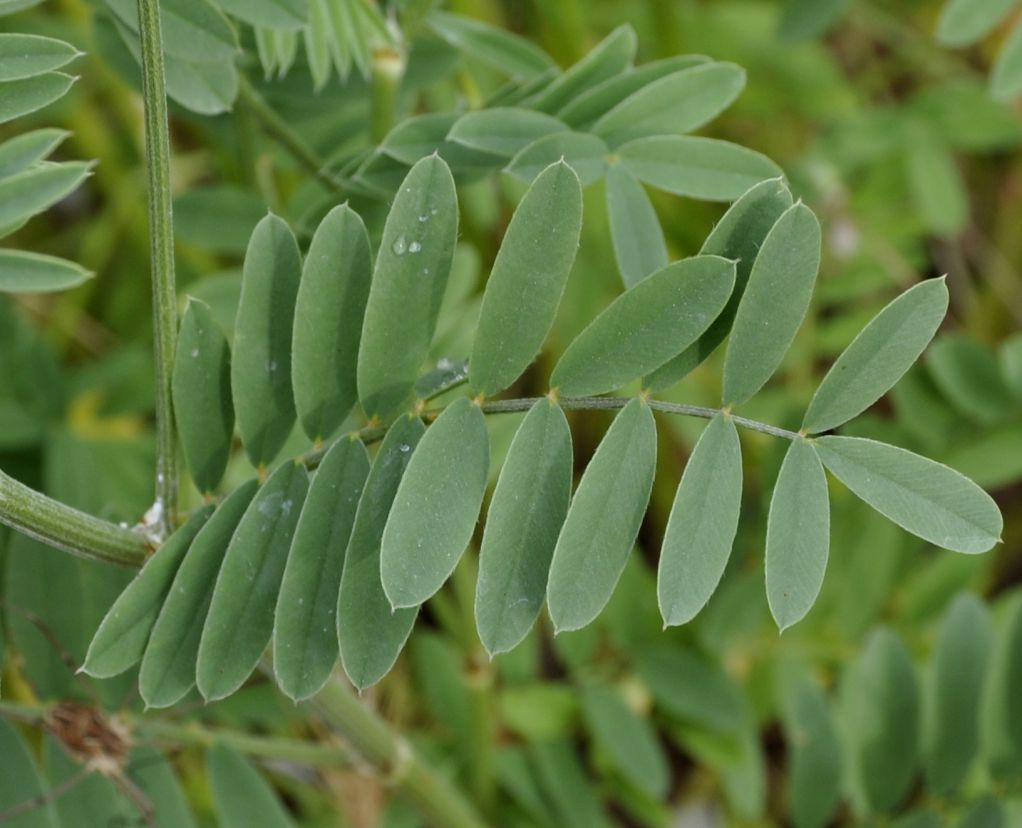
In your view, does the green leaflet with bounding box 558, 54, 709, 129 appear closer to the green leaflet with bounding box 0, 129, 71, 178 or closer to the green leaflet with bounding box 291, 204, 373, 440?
the green leaflet with bounding box 291, 204, 373, 440

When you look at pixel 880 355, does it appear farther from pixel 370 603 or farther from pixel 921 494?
pixel 370 603

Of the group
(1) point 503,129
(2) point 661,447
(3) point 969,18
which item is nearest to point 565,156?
(1) point 503,129

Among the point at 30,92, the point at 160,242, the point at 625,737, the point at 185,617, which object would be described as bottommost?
the point at 625,737

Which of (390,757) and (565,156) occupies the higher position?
(565,156)

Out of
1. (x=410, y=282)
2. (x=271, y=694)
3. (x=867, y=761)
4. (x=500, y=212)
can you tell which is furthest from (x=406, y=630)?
(x=500, y=212)

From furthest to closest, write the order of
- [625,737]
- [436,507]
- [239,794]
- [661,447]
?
[661,447], [625,737], [239,794], [436,507]

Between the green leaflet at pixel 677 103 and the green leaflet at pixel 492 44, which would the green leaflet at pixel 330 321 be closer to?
the green leaflet at pixel 677 103

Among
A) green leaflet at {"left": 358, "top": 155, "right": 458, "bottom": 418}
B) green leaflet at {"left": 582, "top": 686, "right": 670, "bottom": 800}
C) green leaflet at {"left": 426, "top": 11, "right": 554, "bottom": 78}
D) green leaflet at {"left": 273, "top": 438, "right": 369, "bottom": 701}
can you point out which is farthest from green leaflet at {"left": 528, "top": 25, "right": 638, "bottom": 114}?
green leaflet at {"left": 582, "top": 686, "right": 670, "bottom": 800}
